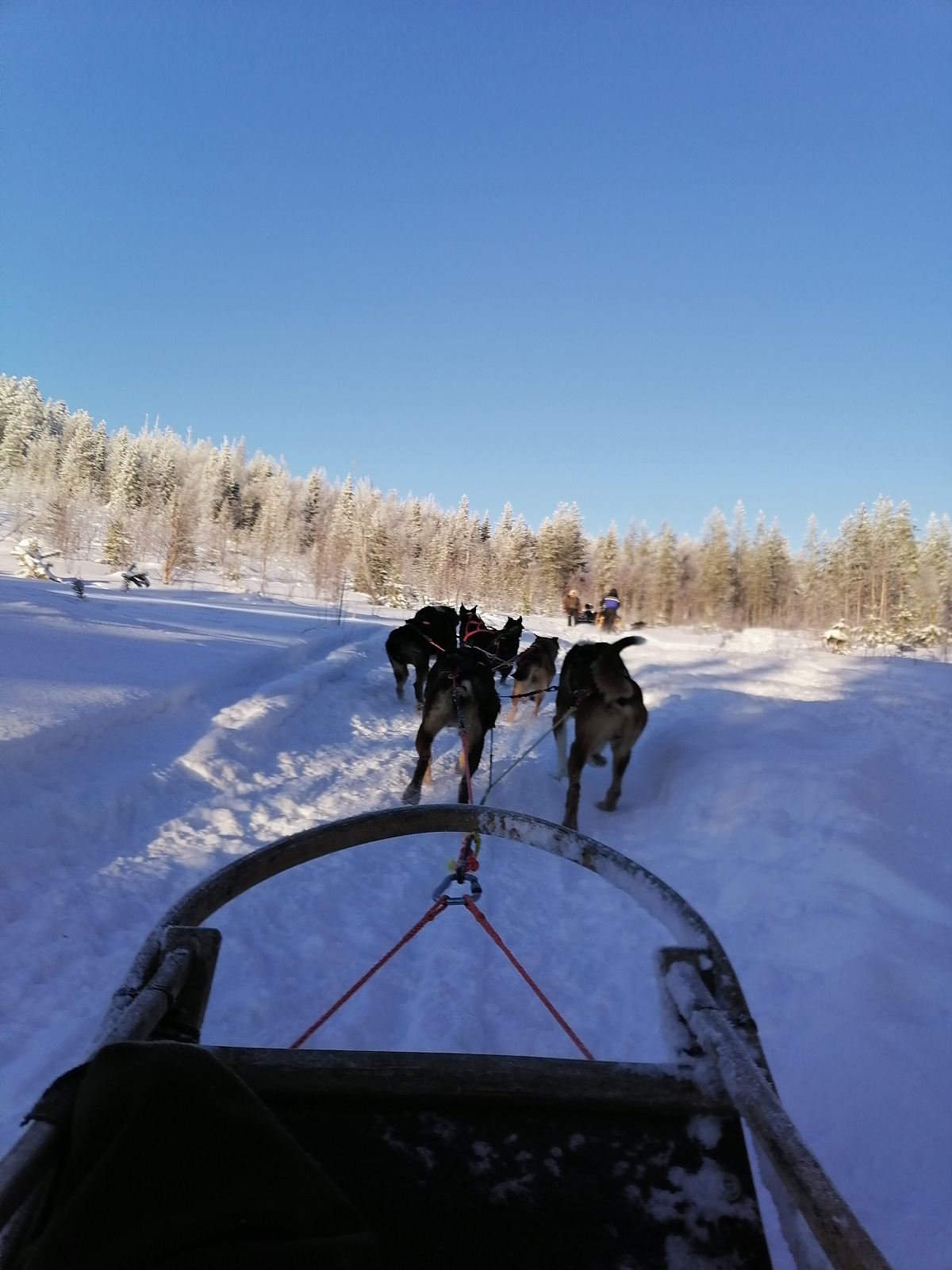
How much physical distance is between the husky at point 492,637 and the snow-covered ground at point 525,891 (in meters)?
3.81

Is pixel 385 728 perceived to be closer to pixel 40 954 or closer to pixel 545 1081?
pixel 40 954

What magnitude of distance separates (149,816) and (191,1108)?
4.24m

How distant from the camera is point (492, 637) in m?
11.7

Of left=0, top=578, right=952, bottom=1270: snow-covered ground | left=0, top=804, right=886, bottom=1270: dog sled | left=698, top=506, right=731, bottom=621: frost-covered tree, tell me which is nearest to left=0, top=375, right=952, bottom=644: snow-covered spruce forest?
left=698, top=506, right=731, bottom=621: frost-covered tree

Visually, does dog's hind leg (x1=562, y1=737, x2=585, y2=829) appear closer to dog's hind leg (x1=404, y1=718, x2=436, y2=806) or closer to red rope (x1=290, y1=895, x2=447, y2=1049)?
dog's hind leg (x1=404, y1=718, x2=436, y2=806)

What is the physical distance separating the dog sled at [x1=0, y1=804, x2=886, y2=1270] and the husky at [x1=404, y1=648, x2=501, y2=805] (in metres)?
4.26

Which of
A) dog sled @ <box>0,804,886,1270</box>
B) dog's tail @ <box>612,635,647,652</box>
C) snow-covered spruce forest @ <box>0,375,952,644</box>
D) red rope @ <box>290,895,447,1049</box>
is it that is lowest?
red rope @ <box>290,895,447,1049</box>

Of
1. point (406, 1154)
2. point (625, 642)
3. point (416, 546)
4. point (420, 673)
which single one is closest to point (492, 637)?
point (420, 673)

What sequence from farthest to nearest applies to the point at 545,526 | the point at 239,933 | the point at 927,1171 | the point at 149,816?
the point at 545,526, the point at 149,816, the point at 239,933, the point at 927,1171

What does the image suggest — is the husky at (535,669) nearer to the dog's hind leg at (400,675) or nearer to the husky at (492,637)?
the husky at (492,637)

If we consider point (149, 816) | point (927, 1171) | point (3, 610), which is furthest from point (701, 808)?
point (3, 610)

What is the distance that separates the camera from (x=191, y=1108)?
812mm

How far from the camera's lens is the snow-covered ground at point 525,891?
2.46m

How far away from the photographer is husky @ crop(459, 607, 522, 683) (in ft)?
Answer: 36.8
